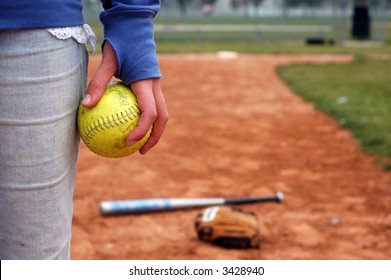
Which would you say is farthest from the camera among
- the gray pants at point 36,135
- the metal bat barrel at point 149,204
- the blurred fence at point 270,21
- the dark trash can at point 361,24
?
the blurred fence at point 270,21

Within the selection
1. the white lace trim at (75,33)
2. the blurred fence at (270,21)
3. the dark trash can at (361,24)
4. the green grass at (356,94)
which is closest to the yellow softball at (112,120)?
the white lace trim at (75,33)

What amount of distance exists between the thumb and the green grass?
384 centimetres

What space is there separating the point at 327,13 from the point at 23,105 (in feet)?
130

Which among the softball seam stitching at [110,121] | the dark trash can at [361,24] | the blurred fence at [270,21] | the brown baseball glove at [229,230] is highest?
the softball seam stitching at [110,121]

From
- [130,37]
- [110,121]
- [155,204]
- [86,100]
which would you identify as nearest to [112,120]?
[110,121]

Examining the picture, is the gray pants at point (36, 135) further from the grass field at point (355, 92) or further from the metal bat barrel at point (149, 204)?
the grass field at point (355, 92)

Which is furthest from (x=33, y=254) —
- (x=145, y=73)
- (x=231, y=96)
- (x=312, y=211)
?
(x=231, y=96)

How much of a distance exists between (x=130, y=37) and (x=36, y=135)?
13.0 inches

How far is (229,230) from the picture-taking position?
3.33 metres

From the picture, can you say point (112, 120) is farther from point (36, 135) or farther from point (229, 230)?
point (229, 230)

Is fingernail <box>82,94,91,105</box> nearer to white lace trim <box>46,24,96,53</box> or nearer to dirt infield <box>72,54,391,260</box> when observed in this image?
white lace trim <box>46,24,96,53</box>

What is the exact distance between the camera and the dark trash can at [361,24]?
2105 centimetres

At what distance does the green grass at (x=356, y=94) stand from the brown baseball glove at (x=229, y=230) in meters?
1.96

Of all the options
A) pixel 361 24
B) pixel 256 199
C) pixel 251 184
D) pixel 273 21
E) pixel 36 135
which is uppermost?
pixel 36 135
